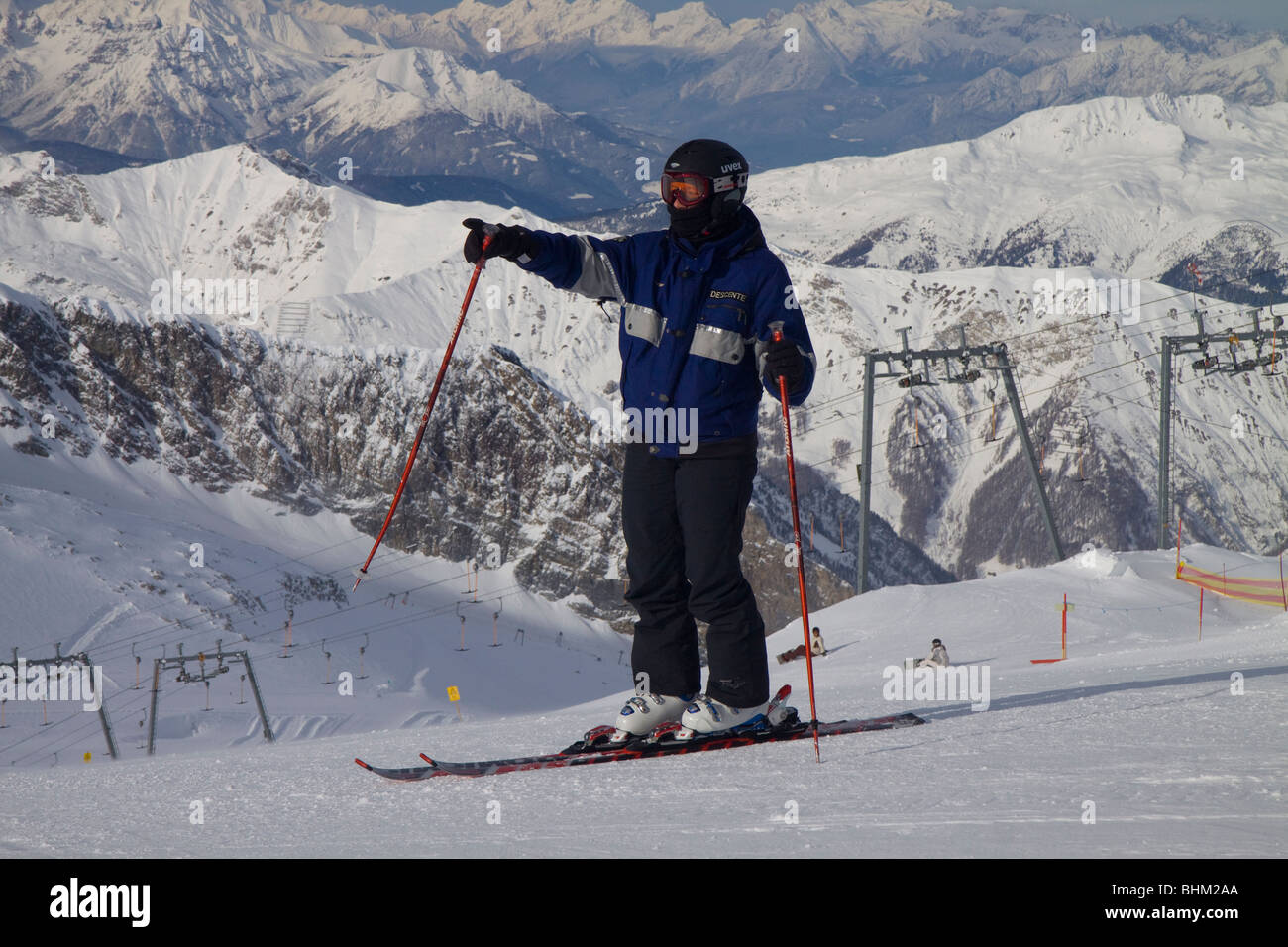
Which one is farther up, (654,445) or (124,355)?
(124,355)

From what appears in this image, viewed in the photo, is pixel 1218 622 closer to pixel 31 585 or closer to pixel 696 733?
pixel 696 733

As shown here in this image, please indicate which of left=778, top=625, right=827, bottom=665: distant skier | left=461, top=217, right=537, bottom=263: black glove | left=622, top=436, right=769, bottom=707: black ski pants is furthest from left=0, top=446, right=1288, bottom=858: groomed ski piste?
left=778, top=625, right=827, bottom=665: distant skier

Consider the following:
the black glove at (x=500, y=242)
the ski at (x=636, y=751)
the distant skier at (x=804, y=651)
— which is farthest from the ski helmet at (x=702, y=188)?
the distant skier at (x=804, y=651)

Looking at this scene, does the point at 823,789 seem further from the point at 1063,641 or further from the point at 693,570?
the point at 1063,641

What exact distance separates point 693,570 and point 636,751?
900mm

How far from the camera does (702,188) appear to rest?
231 inches

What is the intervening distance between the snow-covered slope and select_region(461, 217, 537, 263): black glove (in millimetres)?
2442

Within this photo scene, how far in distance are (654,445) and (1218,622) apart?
16.4 m

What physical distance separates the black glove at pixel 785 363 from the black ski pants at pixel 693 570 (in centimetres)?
40

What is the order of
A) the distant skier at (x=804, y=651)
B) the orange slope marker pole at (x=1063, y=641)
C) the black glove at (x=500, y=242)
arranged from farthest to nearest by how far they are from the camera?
1. the distant skier at (x=804, y=651)
2. the orange slope marker pole at (x=1063, y=641)
3. the black glove at (x=500, y=242)

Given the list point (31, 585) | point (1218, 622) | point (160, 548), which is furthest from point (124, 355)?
point (1218, 622)

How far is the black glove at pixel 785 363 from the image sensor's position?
559cm

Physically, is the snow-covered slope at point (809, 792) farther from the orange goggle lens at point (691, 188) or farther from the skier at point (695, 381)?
the orange goggle lens at point (691, 188)
